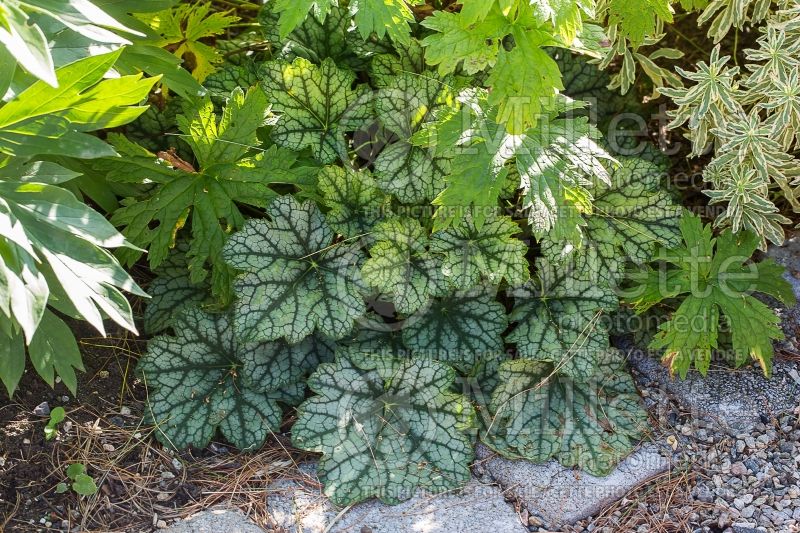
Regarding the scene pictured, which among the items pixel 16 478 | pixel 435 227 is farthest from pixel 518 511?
pixel 16 478

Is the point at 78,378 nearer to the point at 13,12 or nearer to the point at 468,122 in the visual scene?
the point at 13,12

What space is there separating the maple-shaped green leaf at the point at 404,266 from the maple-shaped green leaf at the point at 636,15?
0.86 meters

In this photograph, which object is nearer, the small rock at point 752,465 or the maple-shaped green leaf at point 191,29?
the small rock at point 752,465

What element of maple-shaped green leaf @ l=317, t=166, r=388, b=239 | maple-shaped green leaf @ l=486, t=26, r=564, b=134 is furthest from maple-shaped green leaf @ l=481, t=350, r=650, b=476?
maple-shaped green leaf @ l=486, t=26, r=564, b=134

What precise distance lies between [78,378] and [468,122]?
142 centimetres

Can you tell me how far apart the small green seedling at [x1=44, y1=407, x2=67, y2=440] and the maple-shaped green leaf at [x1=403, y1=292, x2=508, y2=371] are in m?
1.03

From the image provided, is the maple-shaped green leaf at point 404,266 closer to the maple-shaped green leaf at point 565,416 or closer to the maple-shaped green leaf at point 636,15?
the maple-shaped green leaf at point 565,416

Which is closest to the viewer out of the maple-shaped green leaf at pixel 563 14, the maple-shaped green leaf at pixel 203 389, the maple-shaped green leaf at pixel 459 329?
the maple-shaped green leaf at pixel 563 14

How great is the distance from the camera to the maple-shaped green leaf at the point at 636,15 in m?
2.31

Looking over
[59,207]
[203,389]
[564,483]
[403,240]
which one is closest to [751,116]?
[403,240]

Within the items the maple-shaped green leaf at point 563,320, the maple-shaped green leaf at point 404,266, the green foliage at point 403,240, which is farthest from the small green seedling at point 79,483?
the maple-shaped green leaf at point 563,320

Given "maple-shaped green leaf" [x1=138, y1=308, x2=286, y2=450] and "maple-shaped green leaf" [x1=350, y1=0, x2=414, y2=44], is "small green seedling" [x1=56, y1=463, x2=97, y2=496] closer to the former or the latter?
"maple-shaped green leaf" [x1=138, y1=308, x2=286, y2=450]

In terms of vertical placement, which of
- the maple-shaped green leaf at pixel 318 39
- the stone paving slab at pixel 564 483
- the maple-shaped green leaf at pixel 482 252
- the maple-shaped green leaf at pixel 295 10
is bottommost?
the stone paving slab at pixel 564 483

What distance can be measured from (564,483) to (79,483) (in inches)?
54.4
